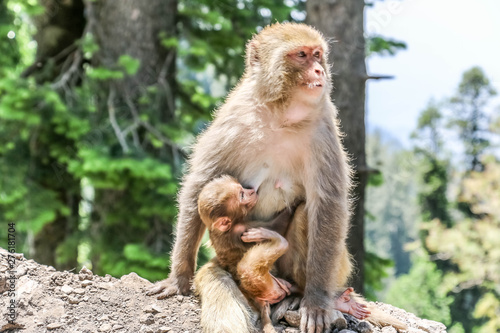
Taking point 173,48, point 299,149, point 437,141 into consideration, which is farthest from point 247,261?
point 437,141

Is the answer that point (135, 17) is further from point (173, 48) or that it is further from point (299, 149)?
point (299, 149)

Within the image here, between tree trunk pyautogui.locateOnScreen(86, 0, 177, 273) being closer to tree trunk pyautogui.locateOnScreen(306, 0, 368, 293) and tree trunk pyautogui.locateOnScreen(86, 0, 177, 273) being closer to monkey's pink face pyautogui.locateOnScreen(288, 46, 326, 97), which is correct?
tree trunk pyautogui.locateOnScreen(306, 0, 368, 293)

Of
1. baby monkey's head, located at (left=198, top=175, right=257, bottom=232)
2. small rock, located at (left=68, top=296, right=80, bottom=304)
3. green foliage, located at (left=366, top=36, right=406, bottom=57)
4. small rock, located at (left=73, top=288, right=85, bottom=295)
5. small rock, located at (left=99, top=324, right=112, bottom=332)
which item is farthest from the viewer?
green foliage, located at (left=366, top=36, right=406, bottom=57)

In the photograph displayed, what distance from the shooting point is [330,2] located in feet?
22.2

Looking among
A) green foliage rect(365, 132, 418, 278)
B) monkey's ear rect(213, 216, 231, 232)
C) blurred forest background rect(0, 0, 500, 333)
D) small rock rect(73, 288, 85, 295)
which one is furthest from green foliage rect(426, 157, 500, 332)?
small rock rect(73, 288, 85, 295)

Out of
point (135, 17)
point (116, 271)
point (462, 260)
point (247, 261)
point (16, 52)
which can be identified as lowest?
point (462, 260)

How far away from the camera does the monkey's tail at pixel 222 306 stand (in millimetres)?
3125

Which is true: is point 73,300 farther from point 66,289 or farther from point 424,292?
point 424,292

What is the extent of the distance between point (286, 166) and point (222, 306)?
41.4 inches

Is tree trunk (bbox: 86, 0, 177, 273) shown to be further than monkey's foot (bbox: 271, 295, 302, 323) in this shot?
Yes

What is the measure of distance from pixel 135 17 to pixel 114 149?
260 centimetres

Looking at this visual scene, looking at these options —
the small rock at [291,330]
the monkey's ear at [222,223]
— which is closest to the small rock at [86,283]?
the monkey's ear at [222,223]

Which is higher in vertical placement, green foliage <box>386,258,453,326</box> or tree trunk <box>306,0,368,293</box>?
tree trunk <box>306,0,368,293</box>

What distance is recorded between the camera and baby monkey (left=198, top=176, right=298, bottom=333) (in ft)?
10.6
